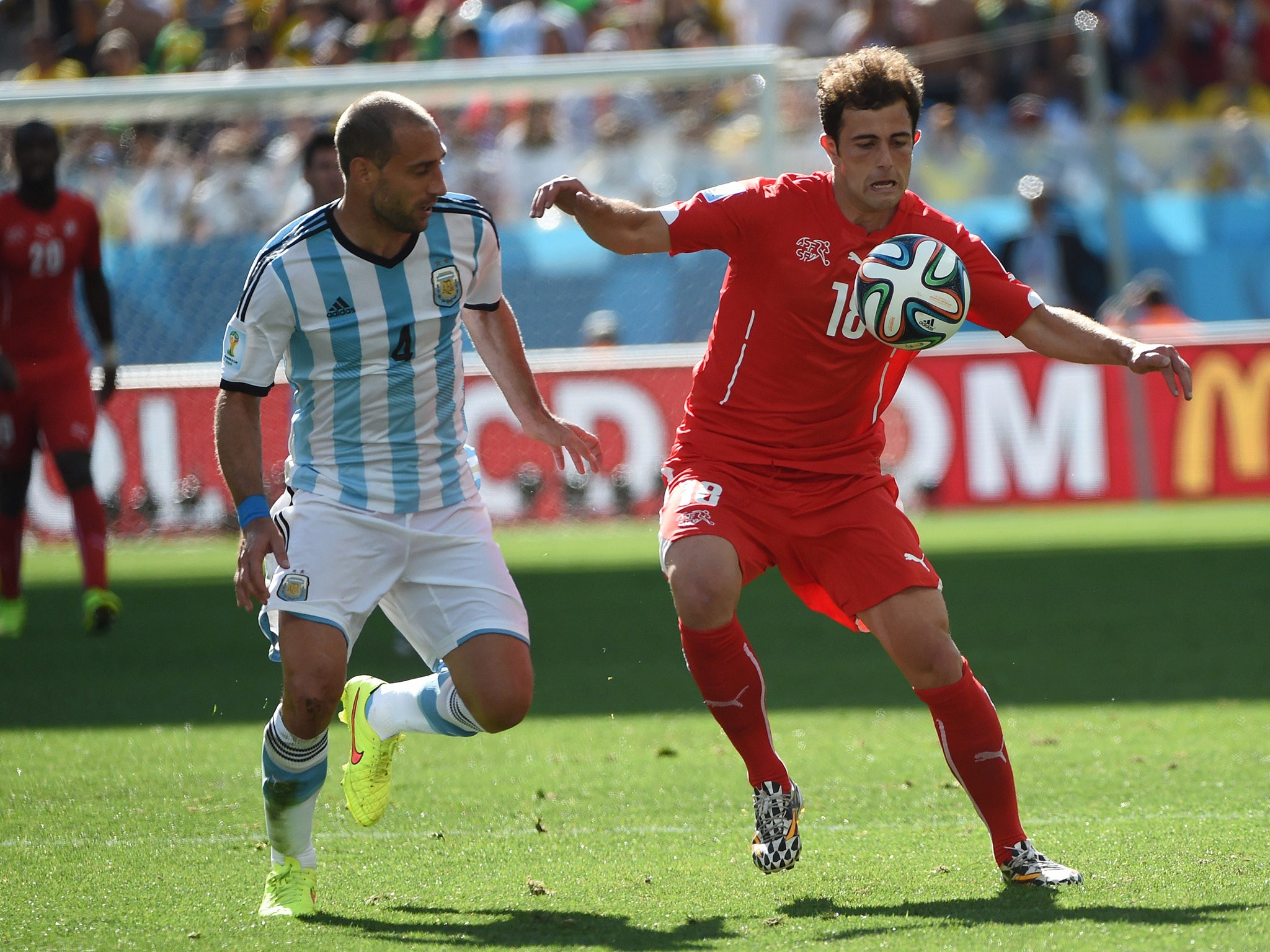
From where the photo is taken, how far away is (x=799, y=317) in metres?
4.42

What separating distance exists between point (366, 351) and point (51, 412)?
16.2 feet

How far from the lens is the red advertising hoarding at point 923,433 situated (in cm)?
1329

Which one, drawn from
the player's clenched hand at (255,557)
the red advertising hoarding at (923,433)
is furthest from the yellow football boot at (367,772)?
the red advertising hoarding at (923,433)

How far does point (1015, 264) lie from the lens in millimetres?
14391

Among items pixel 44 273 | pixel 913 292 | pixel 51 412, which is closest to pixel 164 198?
pixel 44 273

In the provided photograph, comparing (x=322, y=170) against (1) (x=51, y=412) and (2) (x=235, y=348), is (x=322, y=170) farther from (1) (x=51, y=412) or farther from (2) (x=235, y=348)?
(2) (x=235, y=348)

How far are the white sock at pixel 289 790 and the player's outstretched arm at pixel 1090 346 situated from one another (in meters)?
2.08

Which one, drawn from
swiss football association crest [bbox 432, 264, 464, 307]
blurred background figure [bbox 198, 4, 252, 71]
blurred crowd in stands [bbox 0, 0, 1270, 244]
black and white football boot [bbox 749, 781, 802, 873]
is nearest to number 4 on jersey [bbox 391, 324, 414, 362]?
swiss football association crest [bbox 432, 264, 464, 307]

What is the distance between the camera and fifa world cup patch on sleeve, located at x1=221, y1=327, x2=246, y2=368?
408 cm

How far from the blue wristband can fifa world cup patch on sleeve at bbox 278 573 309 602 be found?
21 centimetres

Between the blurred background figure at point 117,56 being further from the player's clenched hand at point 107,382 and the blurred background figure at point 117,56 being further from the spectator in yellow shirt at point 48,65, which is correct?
the player's clenched hand at point 107,382

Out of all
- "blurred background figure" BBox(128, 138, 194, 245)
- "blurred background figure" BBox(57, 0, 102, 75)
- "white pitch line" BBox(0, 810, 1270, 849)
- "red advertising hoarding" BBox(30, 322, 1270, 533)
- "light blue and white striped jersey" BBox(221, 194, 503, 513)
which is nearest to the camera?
"light blue and white striped jersey" BBox(221, 194, 503, 513)

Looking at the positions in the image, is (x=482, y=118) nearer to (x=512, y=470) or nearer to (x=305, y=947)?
(x=512, y=470)

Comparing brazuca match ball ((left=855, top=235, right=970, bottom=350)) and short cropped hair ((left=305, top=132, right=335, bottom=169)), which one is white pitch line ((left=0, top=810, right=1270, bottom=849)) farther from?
short cropped hair ((left=305, top=132, right=335, bottom=169))
